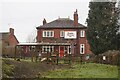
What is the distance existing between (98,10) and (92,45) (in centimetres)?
517

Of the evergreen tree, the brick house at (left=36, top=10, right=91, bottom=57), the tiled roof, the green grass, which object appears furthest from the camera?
the tiled roof

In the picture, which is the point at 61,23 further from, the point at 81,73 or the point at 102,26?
the point at 81,73

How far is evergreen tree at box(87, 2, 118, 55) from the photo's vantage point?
147 ft

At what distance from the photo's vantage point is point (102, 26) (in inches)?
1791

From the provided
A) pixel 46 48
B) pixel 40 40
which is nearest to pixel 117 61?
pixel 46 48

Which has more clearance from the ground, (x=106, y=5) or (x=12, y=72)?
(x=106, y=5)

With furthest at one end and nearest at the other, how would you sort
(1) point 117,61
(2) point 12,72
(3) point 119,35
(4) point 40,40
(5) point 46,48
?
(4) point 40,40 < (5) point 46,48 < (3) point 119,35 < (1) point 117,61 < (2) point 12,72

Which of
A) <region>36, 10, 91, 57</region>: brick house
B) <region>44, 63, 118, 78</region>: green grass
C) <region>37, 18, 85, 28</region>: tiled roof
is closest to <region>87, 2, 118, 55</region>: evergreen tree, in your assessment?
<region>36, 10, 91, 57</region>: brick house

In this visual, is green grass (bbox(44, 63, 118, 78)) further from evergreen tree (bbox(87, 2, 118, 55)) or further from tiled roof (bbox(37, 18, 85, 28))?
tiled roof (bbox(37, 18, 85, 28))

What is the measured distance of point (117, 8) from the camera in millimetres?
45656

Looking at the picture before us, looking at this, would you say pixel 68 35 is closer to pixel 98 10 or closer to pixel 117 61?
pixel 98 10

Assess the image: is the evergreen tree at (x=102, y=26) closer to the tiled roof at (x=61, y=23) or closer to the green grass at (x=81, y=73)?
the tiled roof at (x=61, y=23)

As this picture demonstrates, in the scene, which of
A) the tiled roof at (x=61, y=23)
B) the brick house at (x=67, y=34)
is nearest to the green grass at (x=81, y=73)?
the brick house at (x=67, y=34)

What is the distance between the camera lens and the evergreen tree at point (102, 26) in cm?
4475
